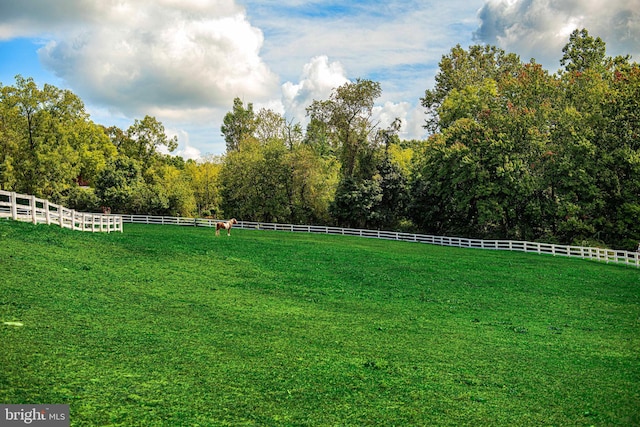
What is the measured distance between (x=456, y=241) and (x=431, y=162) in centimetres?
880

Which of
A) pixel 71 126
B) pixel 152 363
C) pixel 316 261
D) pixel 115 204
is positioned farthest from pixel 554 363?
pixel 71 126

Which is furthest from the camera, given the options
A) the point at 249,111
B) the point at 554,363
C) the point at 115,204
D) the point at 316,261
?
the point at 249,111

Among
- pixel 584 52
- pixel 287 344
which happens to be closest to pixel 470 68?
pixel 584 52

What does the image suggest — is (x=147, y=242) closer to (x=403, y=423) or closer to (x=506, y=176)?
(x=403, y=423)

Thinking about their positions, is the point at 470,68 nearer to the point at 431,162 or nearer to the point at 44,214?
the point at 431,162

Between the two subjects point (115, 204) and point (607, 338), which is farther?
point (115, 204)

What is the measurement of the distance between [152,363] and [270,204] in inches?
2130

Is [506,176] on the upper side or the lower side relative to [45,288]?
upper

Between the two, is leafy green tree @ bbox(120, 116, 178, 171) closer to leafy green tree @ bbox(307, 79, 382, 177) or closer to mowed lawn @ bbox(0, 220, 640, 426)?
leafy green tree @ bbox(307, 79, 382, 177)

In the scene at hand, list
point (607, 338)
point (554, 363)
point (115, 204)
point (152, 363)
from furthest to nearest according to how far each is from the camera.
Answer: point (115, 204), point (607, 338), point (554, 363), point (152, 363)

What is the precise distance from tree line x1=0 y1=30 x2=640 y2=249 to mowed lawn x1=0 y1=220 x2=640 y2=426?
24198 mm

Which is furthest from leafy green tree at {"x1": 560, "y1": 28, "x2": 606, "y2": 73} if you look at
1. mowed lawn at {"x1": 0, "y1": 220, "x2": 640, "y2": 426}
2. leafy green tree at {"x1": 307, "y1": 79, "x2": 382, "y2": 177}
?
mowed lawn at {"x1": 0, "y1": 220, "x2": 640, "y2": 426}

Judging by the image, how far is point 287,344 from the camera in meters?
12.5

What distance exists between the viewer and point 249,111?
94250 millimetres
